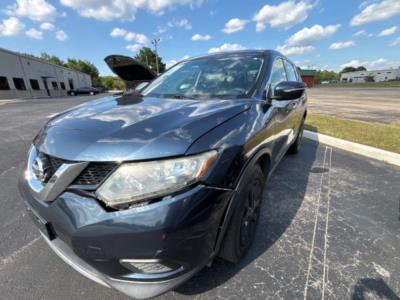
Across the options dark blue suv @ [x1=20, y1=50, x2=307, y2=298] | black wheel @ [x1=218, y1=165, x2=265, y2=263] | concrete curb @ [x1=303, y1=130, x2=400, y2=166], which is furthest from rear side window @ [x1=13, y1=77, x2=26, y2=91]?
black wheel @ [x1=218, y1=165, x2=265, y2=263]

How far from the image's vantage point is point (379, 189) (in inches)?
121

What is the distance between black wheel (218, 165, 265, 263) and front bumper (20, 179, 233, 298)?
19cm

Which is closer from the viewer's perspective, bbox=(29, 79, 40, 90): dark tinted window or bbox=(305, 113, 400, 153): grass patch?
bbox=(305, 113, 400, 153): grass patch

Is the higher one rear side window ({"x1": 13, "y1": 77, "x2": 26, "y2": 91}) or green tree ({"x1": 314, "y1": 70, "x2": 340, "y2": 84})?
rear side window ({"x1": 13, "y1": 77, "x2": 26, "y2": 91})

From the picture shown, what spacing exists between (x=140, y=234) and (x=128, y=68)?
245 inches

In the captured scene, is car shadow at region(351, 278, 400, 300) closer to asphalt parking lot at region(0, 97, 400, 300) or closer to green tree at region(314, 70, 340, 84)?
asphalt parking lot at region(0, 97, 400, 300)

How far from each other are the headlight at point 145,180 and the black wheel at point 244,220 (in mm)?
466

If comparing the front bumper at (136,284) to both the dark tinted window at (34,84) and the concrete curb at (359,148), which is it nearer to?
the concrete curb at (359,148)

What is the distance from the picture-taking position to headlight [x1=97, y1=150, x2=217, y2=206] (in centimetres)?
120

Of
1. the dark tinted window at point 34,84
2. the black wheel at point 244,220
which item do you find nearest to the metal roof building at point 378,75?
the dark tinted window at point 34,84

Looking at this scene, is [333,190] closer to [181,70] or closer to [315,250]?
[315,250]

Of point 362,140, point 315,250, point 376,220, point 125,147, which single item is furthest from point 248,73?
point 362,140

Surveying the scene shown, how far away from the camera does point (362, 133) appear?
18.4 ft

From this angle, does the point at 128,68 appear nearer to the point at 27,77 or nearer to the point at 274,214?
the point at 274,214
